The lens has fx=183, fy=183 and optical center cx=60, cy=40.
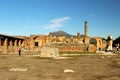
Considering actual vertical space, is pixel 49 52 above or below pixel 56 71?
above

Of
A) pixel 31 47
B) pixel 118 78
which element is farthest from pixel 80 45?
pixel 118 78

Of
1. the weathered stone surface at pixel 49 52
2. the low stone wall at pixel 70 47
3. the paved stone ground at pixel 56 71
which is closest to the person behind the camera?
the paved stone ground at pixel 56 71

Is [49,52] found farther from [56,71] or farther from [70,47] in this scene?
[70,47]

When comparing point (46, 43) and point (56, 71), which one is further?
point (46, 43)

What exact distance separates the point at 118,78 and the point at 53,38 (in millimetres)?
46391

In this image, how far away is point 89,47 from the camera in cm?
4094

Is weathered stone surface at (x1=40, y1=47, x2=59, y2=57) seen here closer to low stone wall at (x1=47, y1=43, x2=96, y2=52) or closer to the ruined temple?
the ruined temple

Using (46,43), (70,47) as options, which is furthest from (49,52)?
(46,43)

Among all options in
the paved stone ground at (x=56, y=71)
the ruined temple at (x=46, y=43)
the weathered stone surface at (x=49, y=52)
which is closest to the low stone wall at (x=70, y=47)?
the ruined temple at (x=46, y=43)

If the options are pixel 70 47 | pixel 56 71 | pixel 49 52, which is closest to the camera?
pixel 56 71

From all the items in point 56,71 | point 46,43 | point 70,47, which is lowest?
point 56,71

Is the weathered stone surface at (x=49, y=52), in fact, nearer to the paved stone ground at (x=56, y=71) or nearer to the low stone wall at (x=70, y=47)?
the paved stone ground at (x=56, y=71)

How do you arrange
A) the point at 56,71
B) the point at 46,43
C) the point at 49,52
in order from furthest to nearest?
the point at 46,43 < the point at 49,52 < the point at 56,71

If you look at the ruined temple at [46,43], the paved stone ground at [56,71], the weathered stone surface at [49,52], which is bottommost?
the paved stone ground at [56,71]
